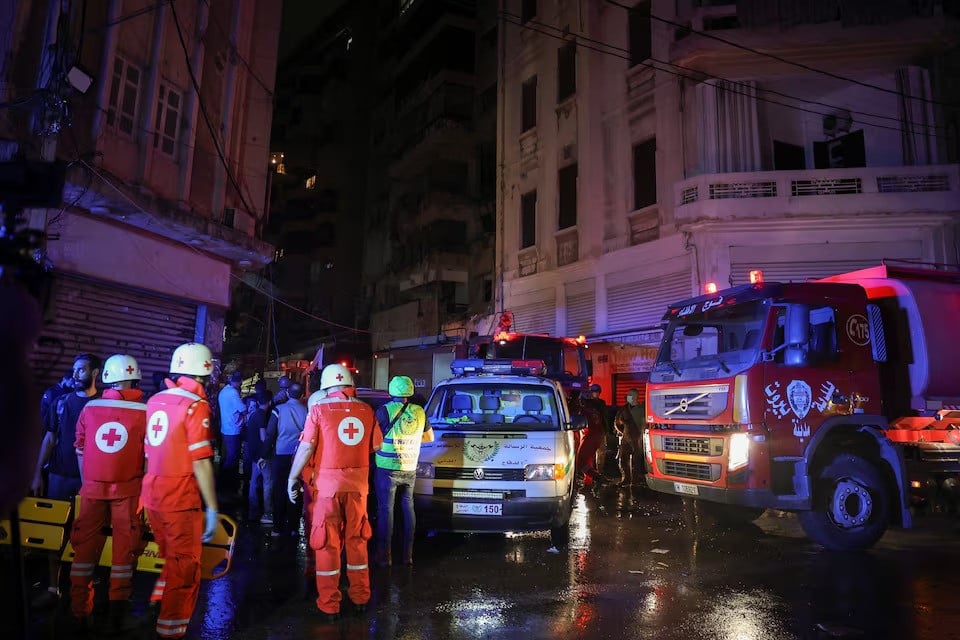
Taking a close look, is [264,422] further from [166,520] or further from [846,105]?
[846,105]

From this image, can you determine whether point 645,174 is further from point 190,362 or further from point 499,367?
point 190,362

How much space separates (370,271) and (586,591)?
30987 millimetres

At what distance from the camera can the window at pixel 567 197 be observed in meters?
19.0

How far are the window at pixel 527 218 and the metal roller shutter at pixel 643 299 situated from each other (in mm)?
4706

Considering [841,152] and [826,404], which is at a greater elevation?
[841,152]

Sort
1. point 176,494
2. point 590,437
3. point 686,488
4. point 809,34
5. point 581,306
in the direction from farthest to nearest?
point 581,306
point 809,34
point 590,437
point 686,488
point 176,494

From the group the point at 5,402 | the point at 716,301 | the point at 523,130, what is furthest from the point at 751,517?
the point at 523,130

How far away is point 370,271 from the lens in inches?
1382

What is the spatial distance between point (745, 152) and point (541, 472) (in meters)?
11.6

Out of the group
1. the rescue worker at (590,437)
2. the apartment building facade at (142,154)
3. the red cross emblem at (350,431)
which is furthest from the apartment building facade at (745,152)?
the red cross emblem at (350,431)

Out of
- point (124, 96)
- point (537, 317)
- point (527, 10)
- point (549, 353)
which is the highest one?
point (527, 10)

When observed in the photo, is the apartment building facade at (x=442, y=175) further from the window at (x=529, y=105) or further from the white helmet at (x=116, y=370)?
the white helmet at (x=116, y=370)

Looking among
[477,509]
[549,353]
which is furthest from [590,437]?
[477,509]

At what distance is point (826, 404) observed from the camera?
6977 millimetres
